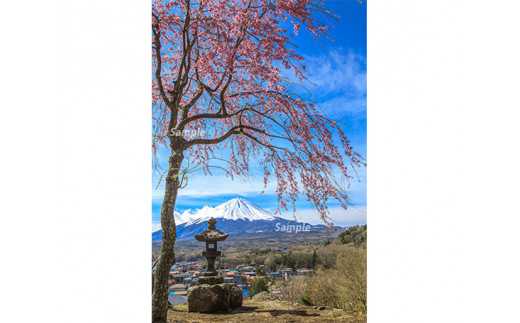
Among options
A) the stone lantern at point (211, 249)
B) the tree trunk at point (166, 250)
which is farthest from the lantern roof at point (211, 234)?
the tree trunk at point (166, 250)

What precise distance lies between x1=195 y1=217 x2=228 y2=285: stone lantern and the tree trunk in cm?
35

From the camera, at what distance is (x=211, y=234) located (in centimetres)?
275

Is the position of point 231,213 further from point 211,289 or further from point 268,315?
point 268,315

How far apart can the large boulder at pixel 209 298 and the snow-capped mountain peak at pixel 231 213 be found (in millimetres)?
629

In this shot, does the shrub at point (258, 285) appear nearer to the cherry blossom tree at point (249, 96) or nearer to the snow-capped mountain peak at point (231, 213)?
the snow-capped mountain peak at point (231, 213)

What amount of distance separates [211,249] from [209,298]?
0.43m

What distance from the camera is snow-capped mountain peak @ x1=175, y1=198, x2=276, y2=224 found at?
2650mm

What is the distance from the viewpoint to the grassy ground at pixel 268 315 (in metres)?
2.50

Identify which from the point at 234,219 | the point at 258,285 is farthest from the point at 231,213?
the point at 258,285
